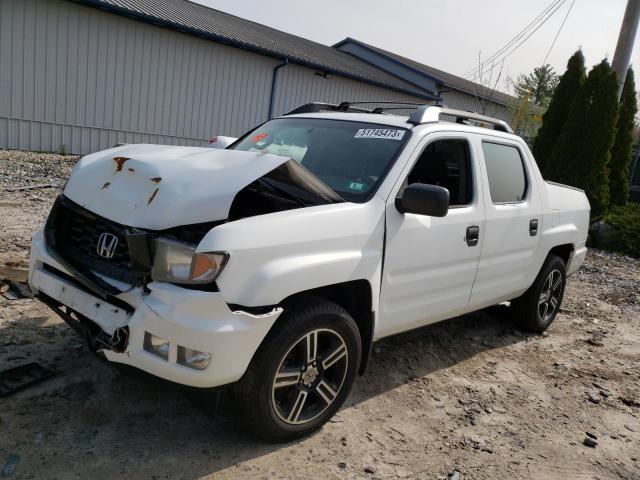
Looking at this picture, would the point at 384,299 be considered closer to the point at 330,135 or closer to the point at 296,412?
the point at 296,412

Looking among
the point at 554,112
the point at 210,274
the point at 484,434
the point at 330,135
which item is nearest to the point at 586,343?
the point at 484,434

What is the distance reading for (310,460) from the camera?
2797 millimetres

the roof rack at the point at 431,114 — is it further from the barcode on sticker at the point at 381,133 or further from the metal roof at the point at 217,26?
the metal roof at the point at 217,26

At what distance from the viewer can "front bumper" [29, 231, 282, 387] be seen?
7.82 ft

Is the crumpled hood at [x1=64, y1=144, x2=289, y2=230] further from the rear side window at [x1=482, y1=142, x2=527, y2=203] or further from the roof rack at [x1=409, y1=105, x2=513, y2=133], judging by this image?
the rear side window at [x1=482, y1=142, x2=527, y2=203]

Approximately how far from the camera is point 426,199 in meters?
3.00

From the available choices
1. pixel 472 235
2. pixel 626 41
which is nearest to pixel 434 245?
pixel 472 235

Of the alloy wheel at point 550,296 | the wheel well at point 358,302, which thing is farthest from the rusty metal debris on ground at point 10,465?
the alloy wheel at point 550,296

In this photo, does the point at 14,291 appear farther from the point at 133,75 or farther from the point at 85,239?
the point at 133,75

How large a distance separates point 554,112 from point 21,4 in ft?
39.4

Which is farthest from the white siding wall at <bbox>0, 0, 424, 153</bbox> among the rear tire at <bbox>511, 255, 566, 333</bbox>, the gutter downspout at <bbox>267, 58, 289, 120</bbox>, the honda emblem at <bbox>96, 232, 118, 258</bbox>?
the rear tire at <bbox>511, 255, 566, 333</bbox>

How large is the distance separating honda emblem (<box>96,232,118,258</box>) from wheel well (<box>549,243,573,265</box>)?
13.3ft

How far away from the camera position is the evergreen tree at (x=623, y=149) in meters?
12.6

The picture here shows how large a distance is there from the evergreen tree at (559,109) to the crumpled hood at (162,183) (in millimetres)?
11262
